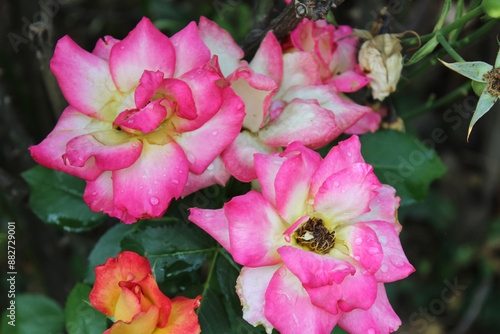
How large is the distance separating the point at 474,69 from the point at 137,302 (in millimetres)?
552

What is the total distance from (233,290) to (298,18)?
41 centimetres

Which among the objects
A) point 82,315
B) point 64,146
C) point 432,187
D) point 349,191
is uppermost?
point 64,146

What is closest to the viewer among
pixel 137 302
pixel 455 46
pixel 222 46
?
pixel 137 302

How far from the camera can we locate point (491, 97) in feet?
2.15

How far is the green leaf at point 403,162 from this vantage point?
0.89m

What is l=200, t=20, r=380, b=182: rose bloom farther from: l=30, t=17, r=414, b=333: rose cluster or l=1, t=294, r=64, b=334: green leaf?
l=1, t=294, r=64, b=334: green leaf

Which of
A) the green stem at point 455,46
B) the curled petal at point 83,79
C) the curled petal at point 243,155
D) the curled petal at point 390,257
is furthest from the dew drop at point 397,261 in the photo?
the curled petal at point 83,79

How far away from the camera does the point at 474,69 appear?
675 mm

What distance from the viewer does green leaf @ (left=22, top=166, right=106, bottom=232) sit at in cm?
87

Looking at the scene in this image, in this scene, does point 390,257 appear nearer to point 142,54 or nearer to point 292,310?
point 292,310

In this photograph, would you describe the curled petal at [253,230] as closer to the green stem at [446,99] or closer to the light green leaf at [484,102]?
the light green leaf at [484,102]

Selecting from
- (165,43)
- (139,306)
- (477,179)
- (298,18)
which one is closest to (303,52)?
(298,18)

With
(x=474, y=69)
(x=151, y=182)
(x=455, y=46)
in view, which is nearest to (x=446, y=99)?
(x=455, y=46)

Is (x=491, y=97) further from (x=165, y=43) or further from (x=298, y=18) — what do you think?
(x=165, y=43)
